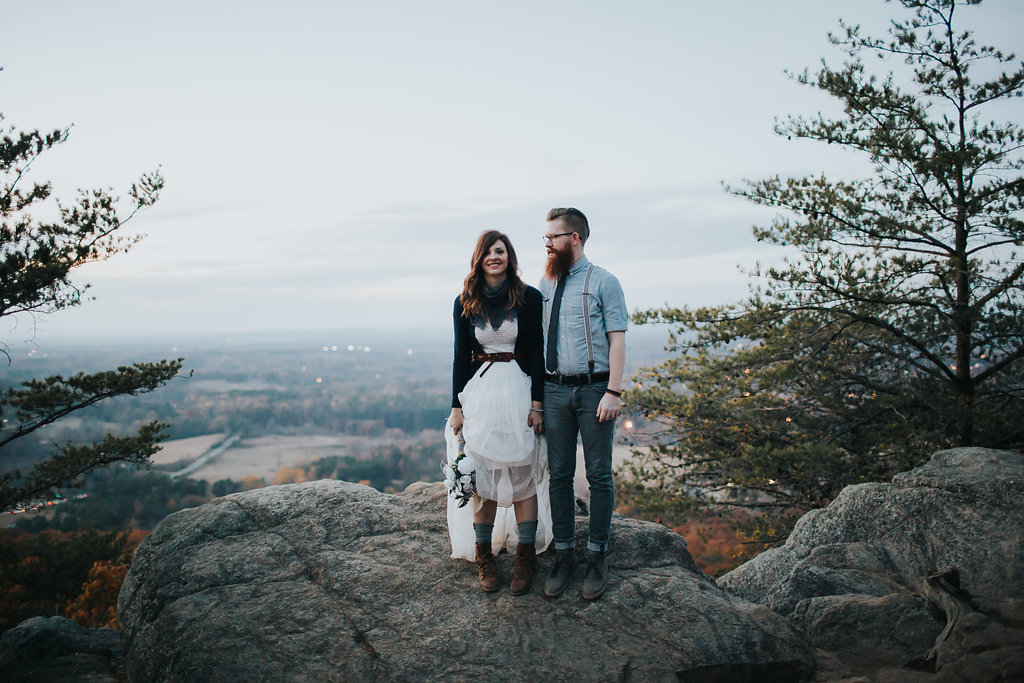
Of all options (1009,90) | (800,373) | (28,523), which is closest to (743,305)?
(800,373)

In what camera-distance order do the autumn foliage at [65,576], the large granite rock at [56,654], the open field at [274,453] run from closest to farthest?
the large granite rock at [56,654] → the autumn foliage at [65,576] → the open field at [274,453]

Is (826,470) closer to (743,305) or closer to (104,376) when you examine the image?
(743,305)

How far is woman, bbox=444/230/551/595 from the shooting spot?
3850 millimetres

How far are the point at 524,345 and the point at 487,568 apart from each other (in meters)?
1.59

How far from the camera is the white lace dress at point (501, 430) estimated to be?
12.6 feet

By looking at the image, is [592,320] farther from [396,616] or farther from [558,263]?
[396,616]

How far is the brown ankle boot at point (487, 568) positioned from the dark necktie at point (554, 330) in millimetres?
1361

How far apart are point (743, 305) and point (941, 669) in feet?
20.6

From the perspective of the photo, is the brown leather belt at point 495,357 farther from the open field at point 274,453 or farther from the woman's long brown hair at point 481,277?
the open field at point 274,453

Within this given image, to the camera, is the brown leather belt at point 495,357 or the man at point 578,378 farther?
the brown leather belt at point 495,357

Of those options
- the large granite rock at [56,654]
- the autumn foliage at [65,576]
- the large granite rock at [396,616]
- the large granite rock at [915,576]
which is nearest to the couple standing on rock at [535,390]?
the large granite rock at [396,616]

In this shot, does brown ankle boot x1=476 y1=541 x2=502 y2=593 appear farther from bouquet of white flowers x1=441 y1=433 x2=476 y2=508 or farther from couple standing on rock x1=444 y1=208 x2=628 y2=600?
bouquet of white flowers x1=441 y1=433 x2=476 y2=508

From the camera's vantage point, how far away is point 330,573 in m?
4.07

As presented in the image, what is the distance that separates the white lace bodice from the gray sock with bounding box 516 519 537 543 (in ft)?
4.04
